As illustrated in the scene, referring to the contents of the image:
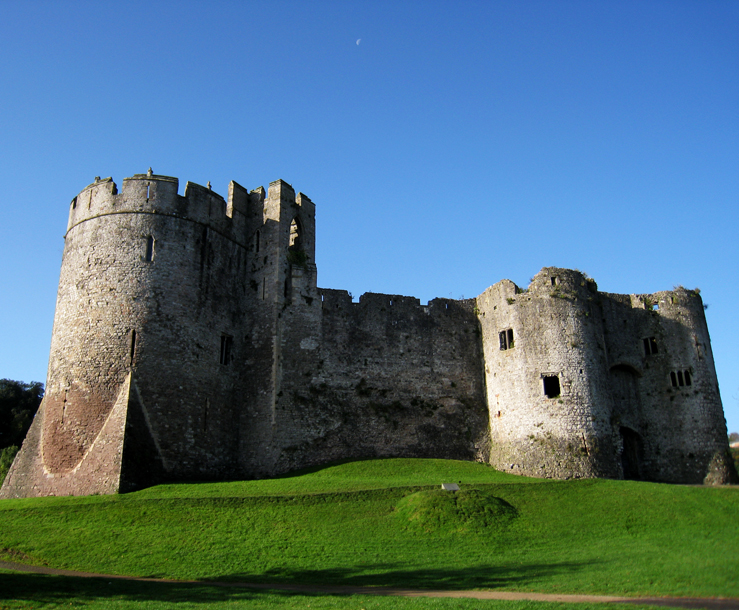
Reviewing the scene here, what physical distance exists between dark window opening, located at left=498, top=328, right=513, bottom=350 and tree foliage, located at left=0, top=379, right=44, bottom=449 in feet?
104

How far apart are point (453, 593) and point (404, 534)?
5931 millimetres

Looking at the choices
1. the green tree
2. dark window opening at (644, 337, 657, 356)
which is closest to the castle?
dark window opening at (644, 337, 657, 356)

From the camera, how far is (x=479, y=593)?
1566cm

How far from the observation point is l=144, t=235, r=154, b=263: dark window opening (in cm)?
2983

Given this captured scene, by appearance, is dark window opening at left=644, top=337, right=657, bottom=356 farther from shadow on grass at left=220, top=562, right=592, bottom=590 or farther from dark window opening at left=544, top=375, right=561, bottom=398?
shadow on grass at left=220, top=562, right=592, bottom=590

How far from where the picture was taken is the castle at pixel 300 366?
28.0 metres

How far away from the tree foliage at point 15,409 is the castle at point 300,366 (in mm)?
17261

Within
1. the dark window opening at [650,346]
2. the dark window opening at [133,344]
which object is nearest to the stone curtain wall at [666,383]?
the dark window opening at [650,346]

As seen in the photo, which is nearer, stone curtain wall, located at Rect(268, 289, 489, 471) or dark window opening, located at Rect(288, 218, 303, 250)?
stone curtain wall, located at Rect(268, 289, 489, 471)

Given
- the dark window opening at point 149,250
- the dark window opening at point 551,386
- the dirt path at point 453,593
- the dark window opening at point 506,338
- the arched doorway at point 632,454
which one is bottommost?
the dirt path at point 453,593

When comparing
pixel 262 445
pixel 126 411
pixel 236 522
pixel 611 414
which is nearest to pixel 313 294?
pixel 262 445

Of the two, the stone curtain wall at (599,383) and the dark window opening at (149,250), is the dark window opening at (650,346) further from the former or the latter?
the dark window opening at (149,250)

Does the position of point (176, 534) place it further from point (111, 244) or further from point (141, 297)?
point (111, 244)

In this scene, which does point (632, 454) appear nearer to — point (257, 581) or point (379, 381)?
point (379, 381)
